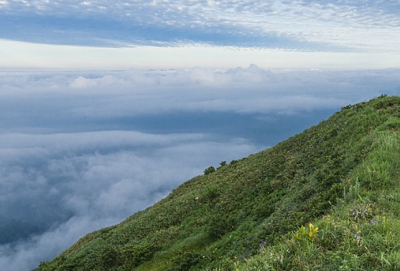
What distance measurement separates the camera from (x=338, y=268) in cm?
547

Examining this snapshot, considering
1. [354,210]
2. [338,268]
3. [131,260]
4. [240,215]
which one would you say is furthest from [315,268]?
[131,260]

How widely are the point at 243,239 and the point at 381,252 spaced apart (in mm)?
9566

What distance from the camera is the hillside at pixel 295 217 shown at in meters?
6.18

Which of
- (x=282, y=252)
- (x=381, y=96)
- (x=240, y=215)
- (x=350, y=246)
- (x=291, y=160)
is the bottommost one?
(x=240, y=215)

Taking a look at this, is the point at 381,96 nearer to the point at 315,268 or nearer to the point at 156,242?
the point at 156,242

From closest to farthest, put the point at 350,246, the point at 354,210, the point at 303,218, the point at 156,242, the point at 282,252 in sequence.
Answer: the point at 350,246, the point at 282,252, the point at 354,210, the point at 303,218, the point at 156,242

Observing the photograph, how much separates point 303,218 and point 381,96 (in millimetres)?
20335

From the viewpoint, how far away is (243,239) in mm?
14492

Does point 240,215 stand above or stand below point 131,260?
above

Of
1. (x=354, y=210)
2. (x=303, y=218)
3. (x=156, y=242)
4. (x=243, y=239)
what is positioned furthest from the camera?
(x=156, y=242)

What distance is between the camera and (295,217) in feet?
38.8

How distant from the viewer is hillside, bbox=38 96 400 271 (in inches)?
243

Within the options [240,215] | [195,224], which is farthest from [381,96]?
[195,224]

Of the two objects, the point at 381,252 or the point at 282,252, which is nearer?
the point at 381,252
